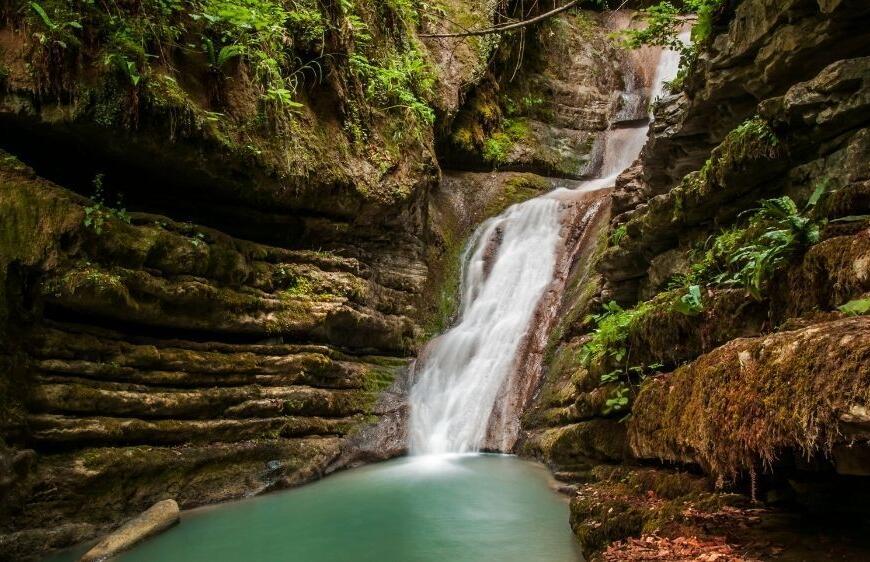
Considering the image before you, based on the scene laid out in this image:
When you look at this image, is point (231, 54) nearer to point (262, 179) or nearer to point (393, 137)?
point (262, 179)

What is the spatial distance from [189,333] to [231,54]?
4112mm

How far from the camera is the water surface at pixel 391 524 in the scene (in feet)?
17.7

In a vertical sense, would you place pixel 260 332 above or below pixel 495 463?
above

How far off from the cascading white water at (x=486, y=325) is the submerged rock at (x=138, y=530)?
4719 mm

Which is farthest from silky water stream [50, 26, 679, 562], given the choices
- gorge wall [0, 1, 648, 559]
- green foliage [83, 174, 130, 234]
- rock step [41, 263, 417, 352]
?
green foliage [83, 174, 130, 234]

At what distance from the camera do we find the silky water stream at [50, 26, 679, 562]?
556 centimetres

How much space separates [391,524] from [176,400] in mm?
3269

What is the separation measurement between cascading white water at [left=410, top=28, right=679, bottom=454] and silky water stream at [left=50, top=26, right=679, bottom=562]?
0.03 meters

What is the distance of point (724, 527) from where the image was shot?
331 centimetres

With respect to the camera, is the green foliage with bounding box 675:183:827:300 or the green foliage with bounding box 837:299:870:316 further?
the green foliage with bounding box 675:183:827:300

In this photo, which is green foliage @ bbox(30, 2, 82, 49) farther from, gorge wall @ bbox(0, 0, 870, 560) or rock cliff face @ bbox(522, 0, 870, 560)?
rock cliff face @ bbox(522, 0, 870, 560)

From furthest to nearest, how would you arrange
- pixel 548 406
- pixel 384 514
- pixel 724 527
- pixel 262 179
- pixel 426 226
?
pixel 426 226
pixel 548 406
pixel 262 179
pixel 384 514
pixel 724 527

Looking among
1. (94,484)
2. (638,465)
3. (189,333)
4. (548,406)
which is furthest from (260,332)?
(638,465)

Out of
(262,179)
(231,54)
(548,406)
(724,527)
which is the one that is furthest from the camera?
(548,406)
